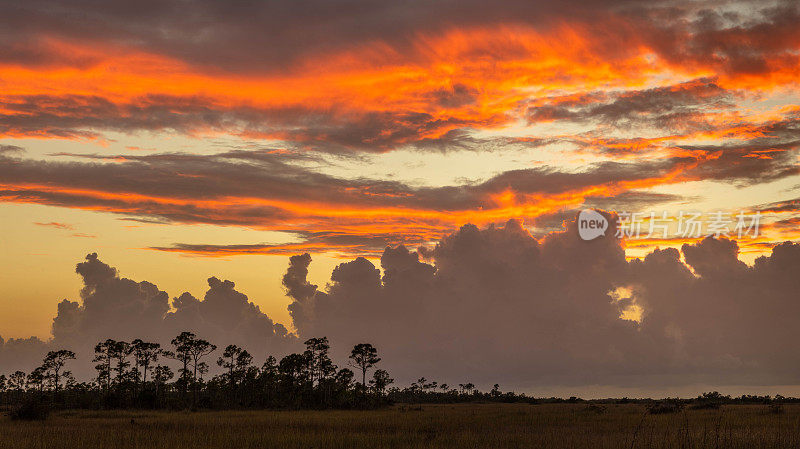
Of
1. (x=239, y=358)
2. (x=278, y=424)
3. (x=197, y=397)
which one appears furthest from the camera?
(x=239, y=358)

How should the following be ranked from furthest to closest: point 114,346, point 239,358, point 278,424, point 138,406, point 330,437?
point 239,358 < point 114,346 < point 138,406 < point 278,424 < point 330,437

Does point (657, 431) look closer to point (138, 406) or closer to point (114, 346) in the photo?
point (138, 406)

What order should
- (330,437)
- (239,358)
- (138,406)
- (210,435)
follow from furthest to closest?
(239,358)
(138,406)
(210,435)
(330,437)

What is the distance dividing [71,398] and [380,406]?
42497 mm

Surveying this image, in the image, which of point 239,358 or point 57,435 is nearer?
point 57,435

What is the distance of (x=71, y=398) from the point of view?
90.6 metres

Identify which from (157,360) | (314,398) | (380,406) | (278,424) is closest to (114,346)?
(157,360)

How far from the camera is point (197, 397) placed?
99688mm

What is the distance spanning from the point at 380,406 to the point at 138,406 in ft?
112

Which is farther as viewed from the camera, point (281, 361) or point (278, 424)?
point (281, 361)

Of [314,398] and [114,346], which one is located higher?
[114,346]

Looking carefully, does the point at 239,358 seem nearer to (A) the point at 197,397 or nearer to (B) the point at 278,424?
(A) the point at 197,397

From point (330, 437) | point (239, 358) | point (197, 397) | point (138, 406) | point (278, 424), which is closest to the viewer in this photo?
point (330, 437)

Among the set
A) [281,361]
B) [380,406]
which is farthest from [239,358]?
[380,406]
